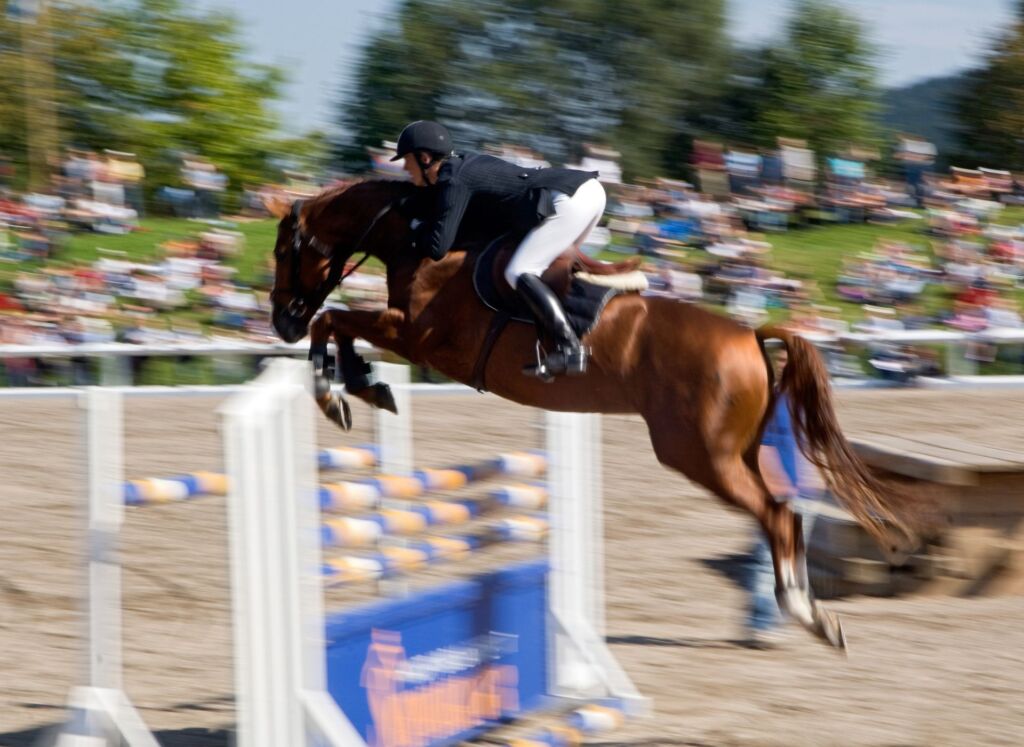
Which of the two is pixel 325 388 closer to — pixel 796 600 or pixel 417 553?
pixel 417 553

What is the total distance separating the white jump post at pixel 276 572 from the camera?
309 centimetres

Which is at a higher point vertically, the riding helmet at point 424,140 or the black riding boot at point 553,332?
the riding helmet at point 424,140

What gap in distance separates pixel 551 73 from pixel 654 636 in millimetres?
35013

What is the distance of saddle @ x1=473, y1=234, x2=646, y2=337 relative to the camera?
14.3 feet

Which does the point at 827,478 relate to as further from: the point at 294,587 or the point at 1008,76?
the point at 1008,76

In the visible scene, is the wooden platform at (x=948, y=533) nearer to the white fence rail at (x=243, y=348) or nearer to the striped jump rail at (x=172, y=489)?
the striped jump rail at (x=172, y=489)

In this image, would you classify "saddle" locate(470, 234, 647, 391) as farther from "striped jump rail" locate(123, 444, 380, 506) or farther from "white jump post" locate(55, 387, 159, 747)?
"white jump post" locate(55, 387, 159, 747)

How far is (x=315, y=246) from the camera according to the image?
15.5ft

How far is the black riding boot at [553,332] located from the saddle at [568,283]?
8 centimetres

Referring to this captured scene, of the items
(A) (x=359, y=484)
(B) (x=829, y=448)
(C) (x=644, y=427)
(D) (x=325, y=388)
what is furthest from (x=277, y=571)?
(C) (x=644, y=427)

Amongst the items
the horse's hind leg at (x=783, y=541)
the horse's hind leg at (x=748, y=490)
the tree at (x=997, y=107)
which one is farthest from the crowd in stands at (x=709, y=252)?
the tree at (x=997, y=107)

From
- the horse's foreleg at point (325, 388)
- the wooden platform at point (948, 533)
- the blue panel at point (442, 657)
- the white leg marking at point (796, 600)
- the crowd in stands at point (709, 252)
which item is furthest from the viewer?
the crowd in stands at point (709, 252)

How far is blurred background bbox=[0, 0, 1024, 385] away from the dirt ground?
9.17ft

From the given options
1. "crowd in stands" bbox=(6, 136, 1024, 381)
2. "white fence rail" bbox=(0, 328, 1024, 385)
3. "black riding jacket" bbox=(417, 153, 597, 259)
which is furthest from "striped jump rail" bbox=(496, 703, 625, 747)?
"crowd in stands" bbox=(6, 136, 1024, 381)
